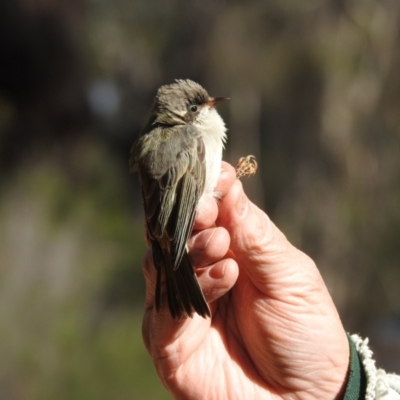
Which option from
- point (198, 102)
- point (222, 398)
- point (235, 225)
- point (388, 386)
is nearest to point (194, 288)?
point (235, 225)

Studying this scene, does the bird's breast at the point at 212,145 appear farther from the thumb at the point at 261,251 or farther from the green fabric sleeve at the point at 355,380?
the green fabric sleeve at the point at 355,380

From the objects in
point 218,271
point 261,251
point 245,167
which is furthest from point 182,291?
point 245,167

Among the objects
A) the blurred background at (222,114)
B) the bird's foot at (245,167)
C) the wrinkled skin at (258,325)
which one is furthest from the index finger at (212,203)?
the blurred background at (222,114)

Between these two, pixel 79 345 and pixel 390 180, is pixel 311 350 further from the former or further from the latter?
pixel 390 180

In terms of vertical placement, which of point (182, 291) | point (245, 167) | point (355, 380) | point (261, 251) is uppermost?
point (245, 167)

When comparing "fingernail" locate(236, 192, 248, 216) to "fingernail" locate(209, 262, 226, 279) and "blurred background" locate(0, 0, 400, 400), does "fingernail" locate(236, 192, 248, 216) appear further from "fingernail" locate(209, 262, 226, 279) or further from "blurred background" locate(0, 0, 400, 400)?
"blurred background" locate(0, 0, 400, 400)

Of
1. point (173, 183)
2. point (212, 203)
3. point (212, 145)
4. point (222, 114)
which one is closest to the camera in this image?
point (212, 203)

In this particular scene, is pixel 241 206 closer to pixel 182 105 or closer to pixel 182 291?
pixel 182 291
